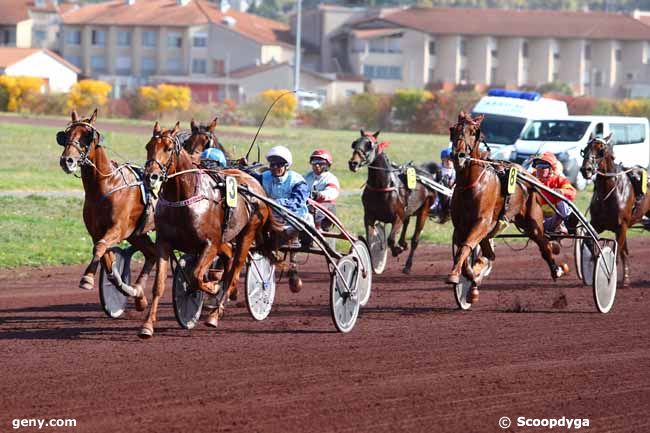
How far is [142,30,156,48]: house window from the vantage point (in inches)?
3009

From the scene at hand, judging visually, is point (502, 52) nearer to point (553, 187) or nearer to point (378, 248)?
point (378, 248)

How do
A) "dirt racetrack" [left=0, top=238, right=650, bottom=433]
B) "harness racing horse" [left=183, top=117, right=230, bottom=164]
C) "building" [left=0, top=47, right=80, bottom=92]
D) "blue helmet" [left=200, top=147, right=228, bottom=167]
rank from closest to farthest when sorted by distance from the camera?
"dirt racetrack" [left=0, top=238, right=650, bottom=433], "blue helmet" [left=200, top=147, right=228, bottom=167], "harness racing horse" [left=183, top=117, right=230, bottom=164], "building" [left=0, top=47, right=80, bottom=92]

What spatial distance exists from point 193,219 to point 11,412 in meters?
2.75

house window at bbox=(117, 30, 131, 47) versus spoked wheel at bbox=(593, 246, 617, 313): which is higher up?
house window at bbox=(117, 30, 131, 47)

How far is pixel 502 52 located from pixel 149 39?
22.0m

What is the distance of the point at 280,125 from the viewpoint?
49.4 meters

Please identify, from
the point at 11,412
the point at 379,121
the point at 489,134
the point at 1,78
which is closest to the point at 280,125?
the point at 379,121

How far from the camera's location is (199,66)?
7612cm

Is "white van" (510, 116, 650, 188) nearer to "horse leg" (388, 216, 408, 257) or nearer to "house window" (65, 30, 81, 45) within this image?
"horse leg" (388, 216, 408, 257)

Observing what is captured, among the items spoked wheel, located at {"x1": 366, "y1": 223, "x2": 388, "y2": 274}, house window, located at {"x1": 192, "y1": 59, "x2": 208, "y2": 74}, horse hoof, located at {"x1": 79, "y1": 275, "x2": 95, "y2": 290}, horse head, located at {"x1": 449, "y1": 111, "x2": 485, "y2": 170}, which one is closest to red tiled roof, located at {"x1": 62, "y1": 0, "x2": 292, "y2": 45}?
house window, located at {"x1": 192, "y1": 59, "x2": 208, "y2": 74}

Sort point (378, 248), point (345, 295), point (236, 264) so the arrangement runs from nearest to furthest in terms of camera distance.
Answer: point (236, 264) → point (345, 295) → point (378, 248)

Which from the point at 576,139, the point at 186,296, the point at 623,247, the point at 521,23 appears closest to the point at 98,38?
the point at 521,23

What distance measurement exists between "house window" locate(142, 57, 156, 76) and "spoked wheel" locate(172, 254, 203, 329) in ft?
223

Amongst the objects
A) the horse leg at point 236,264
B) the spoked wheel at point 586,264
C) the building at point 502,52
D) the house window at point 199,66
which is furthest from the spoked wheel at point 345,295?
the house window at point 199,66
